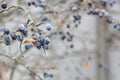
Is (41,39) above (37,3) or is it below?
above

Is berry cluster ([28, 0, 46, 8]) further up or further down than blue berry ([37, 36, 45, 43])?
further down

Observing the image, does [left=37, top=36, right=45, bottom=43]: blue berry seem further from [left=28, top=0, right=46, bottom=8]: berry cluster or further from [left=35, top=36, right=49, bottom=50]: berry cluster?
[left=28, top=0, right=46, bottom=8]: berry cluster

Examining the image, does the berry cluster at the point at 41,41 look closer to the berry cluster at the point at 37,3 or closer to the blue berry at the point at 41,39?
the blue berry at the point at 41,39

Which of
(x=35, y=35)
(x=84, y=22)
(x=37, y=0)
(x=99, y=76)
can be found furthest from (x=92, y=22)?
(x=35, y=35)

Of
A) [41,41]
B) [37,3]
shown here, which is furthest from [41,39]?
[37,3]

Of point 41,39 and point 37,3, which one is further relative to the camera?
point 37,3

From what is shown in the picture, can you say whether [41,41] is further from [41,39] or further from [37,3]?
[37,3]

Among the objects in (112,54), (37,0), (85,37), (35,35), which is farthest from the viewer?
(112,54)

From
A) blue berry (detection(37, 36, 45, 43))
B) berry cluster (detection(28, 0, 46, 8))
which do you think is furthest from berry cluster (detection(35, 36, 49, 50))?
berry cluster (detection(28, 0, 46, 8))

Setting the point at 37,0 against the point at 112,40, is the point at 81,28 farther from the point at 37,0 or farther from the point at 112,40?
the point at 37,0

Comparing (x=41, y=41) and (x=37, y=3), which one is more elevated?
(x=41, y=41)

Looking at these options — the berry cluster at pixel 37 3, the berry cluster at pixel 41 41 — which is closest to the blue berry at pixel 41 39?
the berry cluster at pixel 41 41
